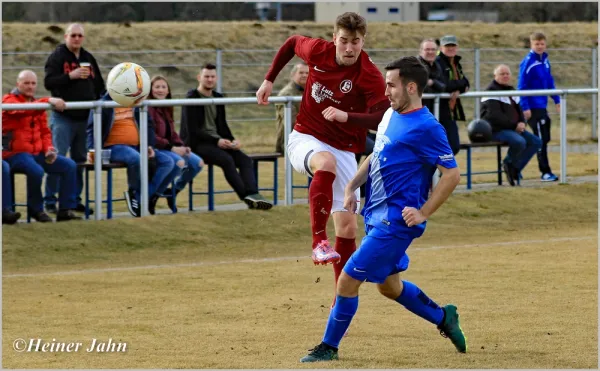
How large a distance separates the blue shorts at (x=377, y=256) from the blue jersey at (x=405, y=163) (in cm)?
5

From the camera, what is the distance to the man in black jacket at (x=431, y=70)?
16.7m

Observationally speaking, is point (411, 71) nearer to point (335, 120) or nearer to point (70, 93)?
point (335, 120)

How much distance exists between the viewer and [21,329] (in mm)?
9484

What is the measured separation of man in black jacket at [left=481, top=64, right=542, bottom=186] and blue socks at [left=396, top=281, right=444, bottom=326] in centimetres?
1011

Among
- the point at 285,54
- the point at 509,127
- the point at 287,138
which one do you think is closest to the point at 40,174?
the point at 287,138

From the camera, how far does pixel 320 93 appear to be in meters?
9.20

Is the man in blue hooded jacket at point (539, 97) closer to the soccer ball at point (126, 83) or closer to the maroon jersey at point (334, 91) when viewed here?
the soccer ball at point (126, 83)

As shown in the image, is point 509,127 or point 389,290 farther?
point 509,127

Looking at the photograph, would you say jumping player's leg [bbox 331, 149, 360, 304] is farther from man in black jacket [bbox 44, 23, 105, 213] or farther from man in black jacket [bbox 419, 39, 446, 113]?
man in black jacket [bbox 419, 39, 446, 113]

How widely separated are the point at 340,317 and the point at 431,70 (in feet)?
31.0

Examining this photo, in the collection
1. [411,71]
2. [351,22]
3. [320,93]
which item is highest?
[351,22]

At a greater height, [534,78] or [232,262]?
[534,78]

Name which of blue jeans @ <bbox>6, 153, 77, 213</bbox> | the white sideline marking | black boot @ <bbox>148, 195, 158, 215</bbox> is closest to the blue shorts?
the white sideline marking

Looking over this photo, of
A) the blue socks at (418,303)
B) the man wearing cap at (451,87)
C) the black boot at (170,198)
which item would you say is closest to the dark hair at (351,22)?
the blue socks at (418,303)
